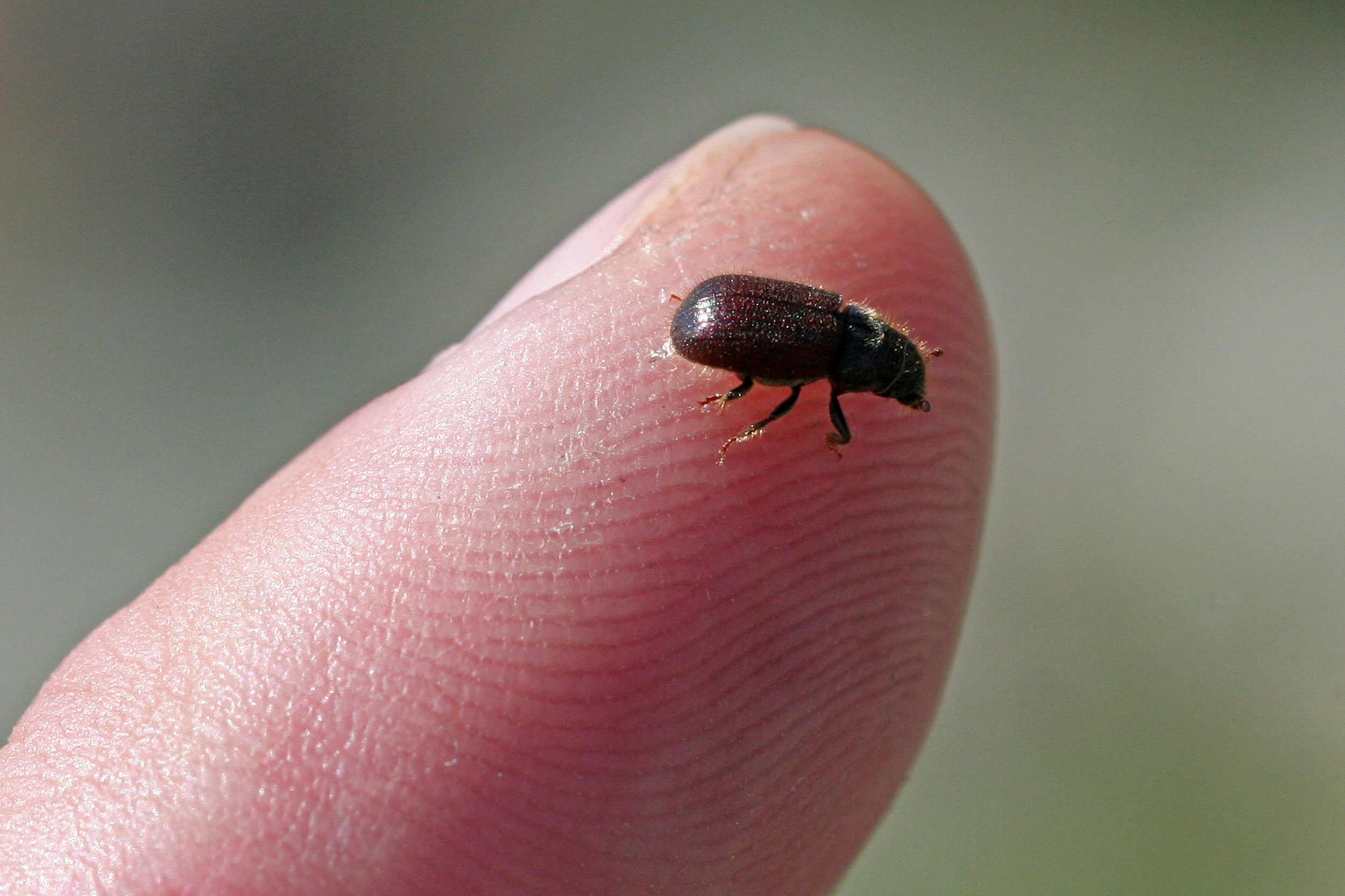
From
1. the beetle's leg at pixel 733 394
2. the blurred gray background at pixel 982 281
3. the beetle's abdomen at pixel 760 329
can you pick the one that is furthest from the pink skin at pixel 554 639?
the blurred gray background at pixel 982 281

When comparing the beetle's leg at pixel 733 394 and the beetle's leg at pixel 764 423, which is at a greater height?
the beetle's leg at pixel 733 394

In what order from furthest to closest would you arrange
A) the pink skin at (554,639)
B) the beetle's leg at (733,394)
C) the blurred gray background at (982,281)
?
the blurred gray background at (982,281) < the beetle's leg at (733,394) < the pink skin at (554,639)

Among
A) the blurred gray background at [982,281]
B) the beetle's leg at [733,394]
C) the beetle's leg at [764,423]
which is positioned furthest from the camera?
the blurred gray background at [982,281]

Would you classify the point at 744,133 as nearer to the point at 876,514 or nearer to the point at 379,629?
the point at 876,514

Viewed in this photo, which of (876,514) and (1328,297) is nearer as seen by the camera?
(876,514)

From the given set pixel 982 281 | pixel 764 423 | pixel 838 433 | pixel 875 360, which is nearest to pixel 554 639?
pixel 764 423

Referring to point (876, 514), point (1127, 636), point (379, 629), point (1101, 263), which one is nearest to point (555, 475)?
point (379, 629)

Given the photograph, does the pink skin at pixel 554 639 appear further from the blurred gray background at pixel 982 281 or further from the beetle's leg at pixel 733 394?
the blurred gray background at pixel 982 281
